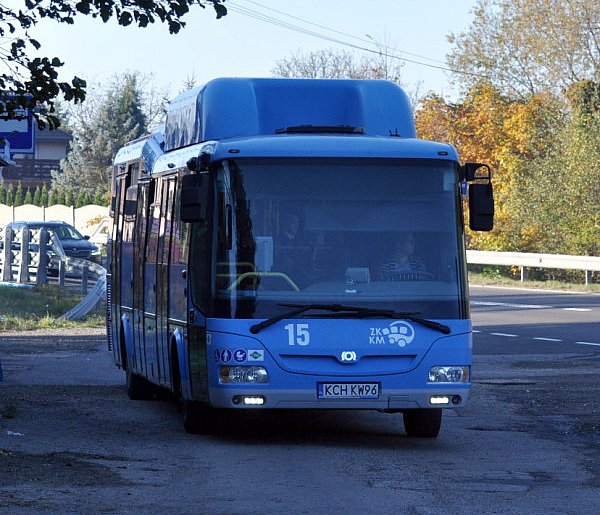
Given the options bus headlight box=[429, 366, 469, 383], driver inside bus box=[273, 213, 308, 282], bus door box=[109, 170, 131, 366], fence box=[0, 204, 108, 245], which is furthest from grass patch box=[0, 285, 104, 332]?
fence box=[0, 204, 108, 245]

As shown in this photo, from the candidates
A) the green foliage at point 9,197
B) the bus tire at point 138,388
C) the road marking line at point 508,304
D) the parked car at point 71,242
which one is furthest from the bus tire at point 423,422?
the green foliage at point 9,197

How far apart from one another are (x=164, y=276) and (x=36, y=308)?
730 inches

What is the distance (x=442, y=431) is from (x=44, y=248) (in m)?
24.3

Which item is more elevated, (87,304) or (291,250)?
(291,250)

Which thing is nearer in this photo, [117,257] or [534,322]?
[117,257]

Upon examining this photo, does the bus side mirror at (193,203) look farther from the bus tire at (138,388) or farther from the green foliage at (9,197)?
the green foliage at (9,197)

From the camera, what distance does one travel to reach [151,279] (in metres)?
14.9

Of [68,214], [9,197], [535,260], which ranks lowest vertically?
[535,260]

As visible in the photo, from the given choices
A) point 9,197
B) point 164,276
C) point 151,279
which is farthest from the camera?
point 9,197

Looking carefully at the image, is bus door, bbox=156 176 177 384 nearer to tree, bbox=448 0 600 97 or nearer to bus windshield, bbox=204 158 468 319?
bus windshield, bbox=204 158 468 319

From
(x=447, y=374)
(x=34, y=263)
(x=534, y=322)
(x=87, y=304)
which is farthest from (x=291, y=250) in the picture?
(x=34, y=263)

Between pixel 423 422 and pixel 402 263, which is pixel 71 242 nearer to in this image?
pixel 423 422

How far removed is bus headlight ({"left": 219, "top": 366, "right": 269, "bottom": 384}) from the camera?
12.0m

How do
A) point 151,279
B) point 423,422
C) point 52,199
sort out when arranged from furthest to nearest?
1. point 52,199
2. point 151,279
3. point 423,422
